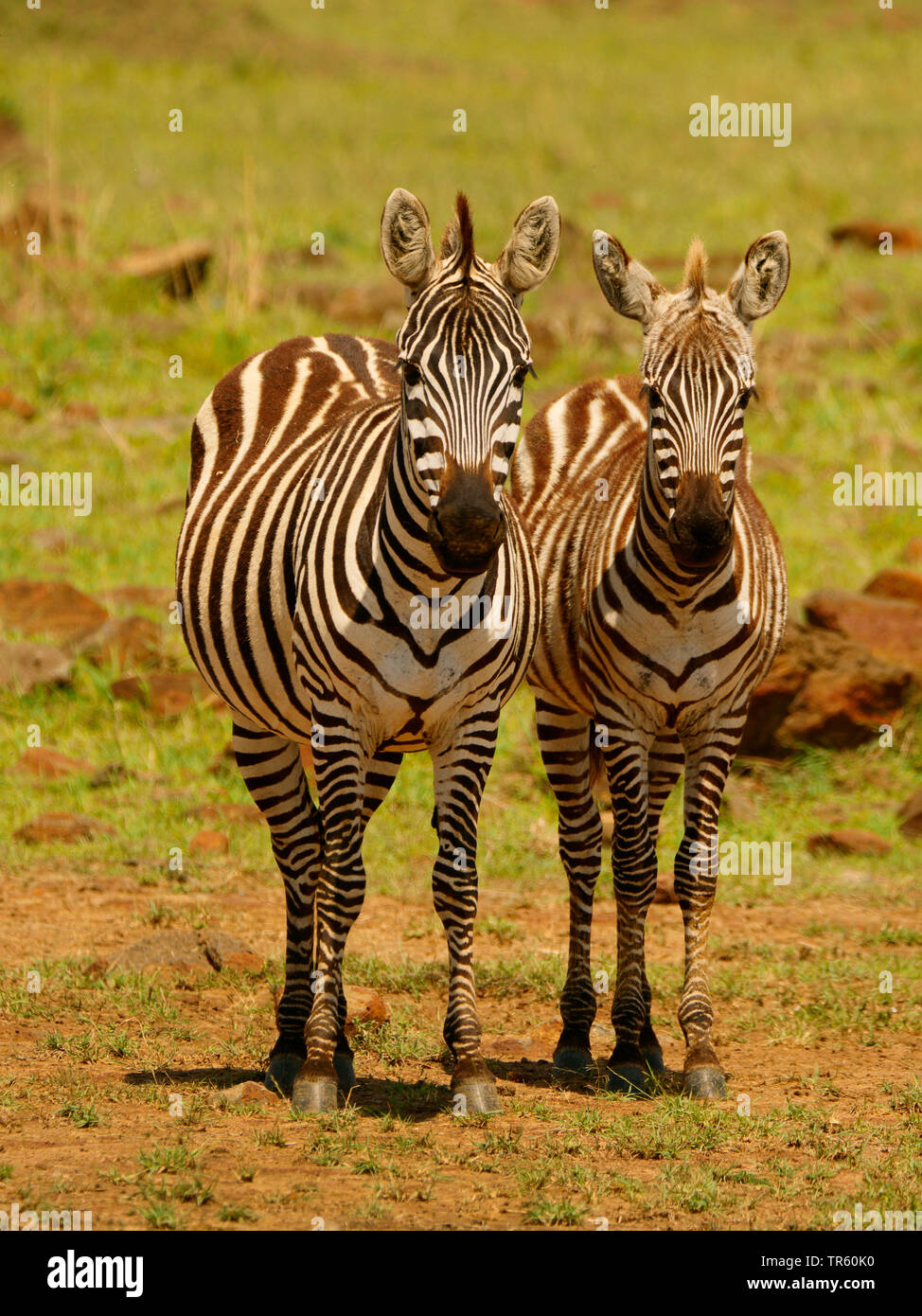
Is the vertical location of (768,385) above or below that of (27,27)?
below

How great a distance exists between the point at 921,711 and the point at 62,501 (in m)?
6.47

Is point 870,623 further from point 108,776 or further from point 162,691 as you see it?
point 108,776

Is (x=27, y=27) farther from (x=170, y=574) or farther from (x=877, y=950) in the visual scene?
(x=877, y=950)

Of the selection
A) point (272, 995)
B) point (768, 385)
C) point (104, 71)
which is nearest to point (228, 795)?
point (272, 995)

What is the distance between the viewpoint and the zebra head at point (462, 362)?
4.96 m

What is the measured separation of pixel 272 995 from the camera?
714 centimetres

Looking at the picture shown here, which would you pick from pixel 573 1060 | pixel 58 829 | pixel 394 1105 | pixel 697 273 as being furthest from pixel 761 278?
pixel 58 829

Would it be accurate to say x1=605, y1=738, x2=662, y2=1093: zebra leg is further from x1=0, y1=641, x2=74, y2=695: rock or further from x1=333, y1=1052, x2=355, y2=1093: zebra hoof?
x1=0, y1=641, x2=74, y2=695: rock

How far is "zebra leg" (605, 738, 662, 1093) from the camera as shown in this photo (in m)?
6.28

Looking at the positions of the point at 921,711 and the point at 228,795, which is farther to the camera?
the point at 921,711

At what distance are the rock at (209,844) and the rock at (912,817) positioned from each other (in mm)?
3826

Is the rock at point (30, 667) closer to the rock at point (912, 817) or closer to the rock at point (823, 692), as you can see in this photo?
the rock at point (823, 692)

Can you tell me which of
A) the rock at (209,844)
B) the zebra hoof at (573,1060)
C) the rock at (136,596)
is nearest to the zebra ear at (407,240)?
the zebra hoof at (573,1060)

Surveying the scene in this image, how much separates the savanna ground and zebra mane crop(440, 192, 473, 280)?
271cm
